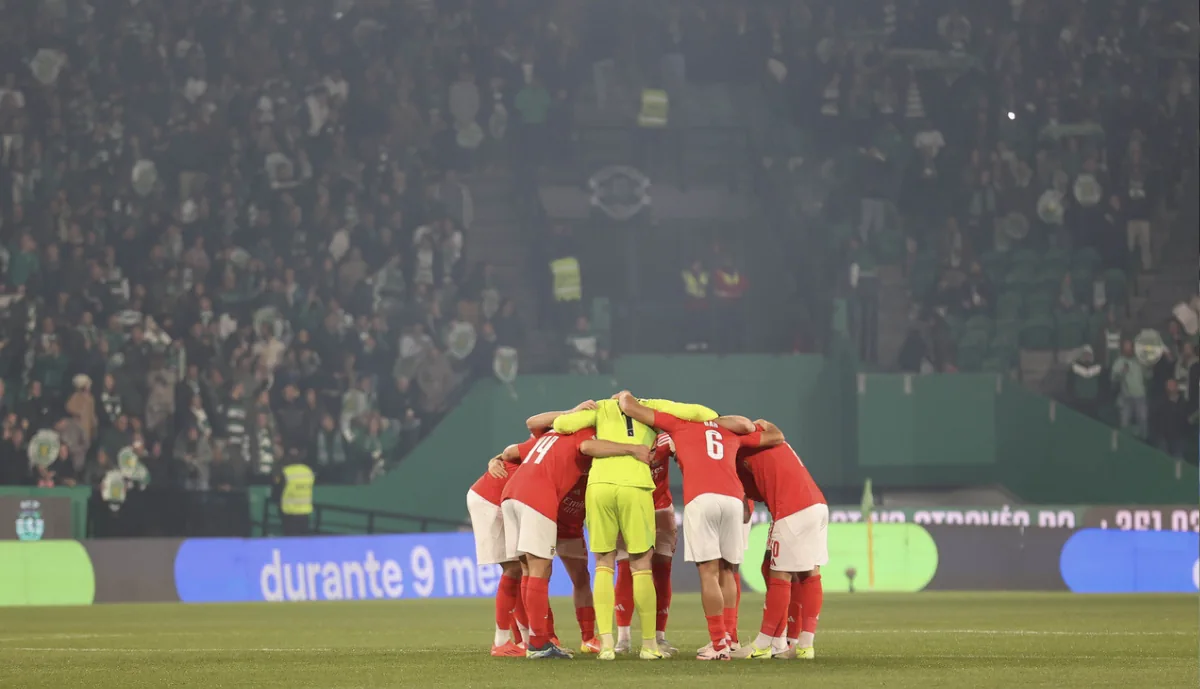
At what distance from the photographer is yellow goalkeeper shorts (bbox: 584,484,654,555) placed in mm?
9844

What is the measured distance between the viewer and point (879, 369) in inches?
1095

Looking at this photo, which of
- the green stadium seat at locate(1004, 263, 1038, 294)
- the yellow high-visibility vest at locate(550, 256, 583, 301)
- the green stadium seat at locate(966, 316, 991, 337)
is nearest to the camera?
the green stadium seat at locate(966, 316, 991, 337)

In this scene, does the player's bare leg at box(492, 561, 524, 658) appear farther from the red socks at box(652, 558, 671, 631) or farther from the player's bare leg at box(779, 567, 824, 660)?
the player's bare leg at box(779, 567, 824, 660)

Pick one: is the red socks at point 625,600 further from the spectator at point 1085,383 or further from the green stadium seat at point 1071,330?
the green stadium seat at point 1071,330

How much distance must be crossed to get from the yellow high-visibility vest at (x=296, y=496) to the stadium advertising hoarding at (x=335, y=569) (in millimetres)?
1961

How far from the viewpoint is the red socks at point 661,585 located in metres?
10.7

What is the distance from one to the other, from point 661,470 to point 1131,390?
19.8m

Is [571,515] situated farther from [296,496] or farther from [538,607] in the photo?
[296,496]

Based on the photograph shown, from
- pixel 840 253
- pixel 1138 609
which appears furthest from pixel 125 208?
pixel 1138 609

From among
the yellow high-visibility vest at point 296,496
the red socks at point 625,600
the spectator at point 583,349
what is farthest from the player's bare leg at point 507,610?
the spectator at point 583,349

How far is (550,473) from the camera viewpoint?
33.9 feet

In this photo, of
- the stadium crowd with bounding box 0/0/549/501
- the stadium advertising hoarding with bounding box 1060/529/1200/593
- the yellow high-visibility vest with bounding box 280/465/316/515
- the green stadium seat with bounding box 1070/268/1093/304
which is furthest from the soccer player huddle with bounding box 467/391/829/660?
the green stadium seat with bounding box 1070/268/1093/304

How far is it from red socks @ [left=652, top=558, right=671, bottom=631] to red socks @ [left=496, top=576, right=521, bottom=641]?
1.00m

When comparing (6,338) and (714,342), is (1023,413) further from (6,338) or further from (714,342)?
(6,338)
